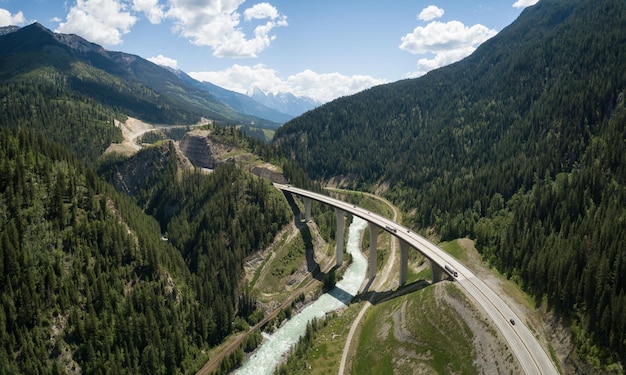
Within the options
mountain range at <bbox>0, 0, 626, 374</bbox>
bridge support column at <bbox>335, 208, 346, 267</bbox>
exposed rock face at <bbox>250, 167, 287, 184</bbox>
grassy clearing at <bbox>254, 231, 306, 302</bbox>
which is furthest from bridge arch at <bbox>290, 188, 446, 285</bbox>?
grassy clearing at <bbox>254, 231, 306, 302</bbox>

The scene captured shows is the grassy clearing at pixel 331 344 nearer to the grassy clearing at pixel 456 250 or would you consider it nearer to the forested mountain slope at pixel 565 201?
the grassy clearing at pixel 456 250

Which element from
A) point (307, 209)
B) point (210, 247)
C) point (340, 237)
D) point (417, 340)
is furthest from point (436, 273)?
point (210, 247)

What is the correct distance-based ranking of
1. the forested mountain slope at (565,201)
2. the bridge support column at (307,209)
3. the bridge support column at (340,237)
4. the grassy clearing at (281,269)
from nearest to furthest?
the forested mountain slope at (565,201), the grassy clearing at (281,269), the bridge support column at (340,237), the bridge support column at (307,209)

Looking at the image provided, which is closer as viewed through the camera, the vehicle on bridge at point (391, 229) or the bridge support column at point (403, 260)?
the bridge support column at point (403, 260)

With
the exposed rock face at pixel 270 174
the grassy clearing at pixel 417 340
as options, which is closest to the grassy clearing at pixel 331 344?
the grassy clearing at pixel 417 340

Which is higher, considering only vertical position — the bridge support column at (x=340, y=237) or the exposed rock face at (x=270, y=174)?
the exposed rock face at (x=270, y=174)

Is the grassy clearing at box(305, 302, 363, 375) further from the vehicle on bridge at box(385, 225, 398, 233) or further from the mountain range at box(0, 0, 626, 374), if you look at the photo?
the vehicle on bridge at box(385, 225, 398, 233)

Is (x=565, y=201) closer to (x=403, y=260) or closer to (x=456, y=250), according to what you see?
(x=456, y=250)

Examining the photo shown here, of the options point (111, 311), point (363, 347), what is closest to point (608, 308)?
point (363, 347)

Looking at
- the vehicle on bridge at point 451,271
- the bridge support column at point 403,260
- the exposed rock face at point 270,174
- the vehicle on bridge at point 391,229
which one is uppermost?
the exposed rock face at point 270,174
